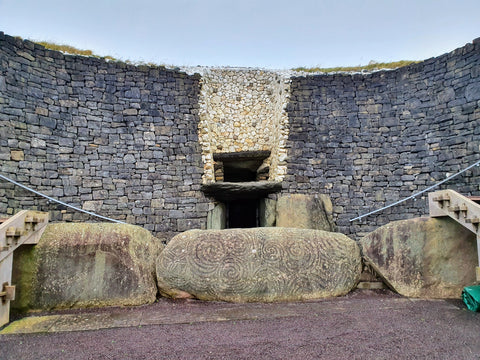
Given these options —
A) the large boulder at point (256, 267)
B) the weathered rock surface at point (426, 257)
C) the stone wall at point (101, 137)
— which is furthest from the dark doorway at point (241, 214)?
the weathered rock surface at point (426, 257)

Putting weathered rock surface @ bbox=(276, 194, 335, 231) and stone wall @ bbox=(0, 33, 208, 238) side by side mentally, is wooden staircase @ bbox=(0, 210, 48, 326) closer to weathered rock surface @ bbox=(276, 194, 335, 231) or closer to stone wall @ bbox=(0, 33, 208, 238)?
stone wall @ bbox=(0, 33, 208, 238)

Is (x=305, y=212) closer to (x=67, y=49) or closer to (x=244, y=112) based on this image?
(x=244, y=112)

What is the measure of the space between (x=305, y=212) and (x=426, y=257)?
3711mm

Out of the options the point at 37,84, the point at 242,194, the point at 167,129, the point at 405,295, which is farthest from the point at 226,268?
the point at 37,84

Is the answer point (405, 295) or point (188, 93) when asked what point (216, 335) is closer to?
point (405, 295)

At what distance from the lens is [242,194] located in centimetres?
905

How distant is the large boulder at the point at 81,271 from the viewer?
15.2 ft

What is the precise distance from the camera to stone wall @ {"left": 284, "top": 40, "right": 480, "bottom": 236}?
26.1 ft

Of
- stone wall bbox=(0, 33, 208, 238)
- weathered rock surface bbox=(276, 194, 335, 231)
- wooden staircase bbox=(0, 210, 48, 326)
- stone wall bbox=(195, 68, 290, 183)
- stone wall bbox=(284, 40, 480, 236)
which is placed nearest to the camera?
wooden staircase bbox=(0, 210, 48, 326)

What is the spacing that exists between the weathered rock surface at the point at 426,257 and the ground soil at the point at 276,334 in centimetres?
28

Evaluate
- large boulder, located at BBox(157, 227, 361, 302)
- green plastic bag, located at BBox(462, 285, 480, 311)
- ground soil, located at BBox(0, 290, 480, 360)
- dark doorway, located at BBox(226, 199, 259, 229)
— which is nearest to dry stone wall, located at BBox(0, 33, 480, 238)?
large boulder, located at BBox(157, 227, 361, 302)

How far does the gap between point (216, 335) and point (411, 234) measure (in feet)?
10.6

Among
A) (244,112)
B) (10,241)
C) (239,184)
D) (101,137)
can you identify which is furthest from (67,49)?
(10,241)

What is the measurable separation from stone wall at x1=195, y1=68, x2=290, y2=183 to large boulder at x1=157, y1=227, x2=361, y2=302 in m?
3.93
